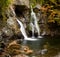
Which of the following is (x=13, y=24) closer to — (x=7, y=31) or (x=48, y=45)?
(x=7, y=31)

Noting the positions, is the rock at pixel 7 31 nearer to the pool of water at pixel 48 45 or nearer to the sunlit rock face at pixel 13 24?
the sunlit rock face at pixel 13 24

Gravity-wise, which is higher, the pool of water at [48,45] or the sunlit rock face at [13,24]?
the sunlit rock face at [13,24]

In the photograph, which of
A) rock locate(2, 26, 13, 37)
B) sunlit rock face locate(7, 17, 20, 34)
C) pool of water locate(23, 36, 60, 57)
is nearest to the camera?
pool of water locate(23, 36, 60, 57)

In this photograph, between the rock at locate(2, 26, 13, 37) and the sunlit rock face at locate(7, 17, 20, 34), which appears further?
the sunlit rock face at locate(7, 17, 20, 34)

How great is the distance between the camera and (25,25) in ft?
73.0

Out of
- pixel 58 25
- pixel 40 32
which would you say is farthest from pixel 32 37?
pixel 58 25

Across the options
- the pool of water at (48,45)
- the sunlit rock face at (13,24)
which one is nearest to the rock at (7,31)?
the sunlit rock face at (13,24)

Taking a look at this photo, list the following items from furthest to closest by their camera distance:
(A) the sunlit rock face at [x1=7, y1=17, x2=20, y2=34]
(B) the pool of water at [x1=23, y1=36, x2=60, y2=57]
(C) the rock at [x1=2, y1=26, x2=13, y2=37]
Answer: (A) the sunlit rock face at [x1=7, y1=17, x2=20, y2=34] → (C) the rock at [x1=2, y1=26, x2=13, y2=37] → (B) the pool of water at [x1=23, y1=36, x2=60, y2=57]

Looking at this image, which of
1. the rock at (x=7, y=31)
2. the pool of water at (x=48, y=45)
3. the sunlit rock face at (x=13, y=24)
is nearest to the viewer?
the pool of water at (x=48, y=45)

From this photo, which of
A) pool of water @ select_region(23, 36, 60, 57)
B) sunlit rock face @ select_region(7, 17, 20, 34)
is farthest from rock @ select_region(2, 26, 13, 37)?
pool of water @ select_region(23, 36, 60, 57)

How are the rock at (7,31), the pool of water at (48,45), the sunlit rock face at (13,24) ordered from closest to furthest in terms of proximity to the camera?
the pool of water at (48,45), the rock at (7,31), the sunlit rock face at (13,24)

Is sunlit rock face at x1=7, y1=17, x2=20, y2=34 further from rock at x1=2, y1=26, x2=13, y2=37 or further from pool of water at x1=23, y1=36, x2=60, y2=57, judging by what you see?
pool of water at x1=23, y1=36, x2=60, y2=57

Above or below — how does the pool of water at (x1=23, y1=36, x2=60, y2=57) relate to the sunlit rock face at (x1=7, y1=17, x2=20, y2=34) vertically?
below

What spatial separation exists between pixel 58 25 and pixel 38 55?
8.01 meters
